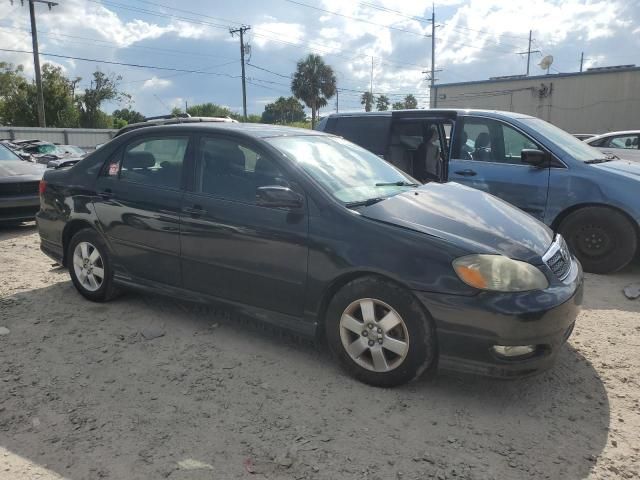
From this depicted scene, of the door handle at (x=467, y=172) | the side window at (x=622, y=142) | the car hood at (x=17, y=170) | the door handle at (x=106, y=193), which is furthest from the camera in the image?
the side window at (x=622, y=142)

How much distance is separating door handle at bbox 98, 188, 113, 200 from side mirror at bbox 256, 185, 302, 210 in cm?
173

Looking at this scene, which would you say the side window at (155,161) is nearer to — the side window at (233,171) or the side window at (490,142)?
the side window at (233,171)

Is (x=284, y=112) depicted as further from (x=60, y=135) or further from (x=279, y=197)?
(x=279, y=197)

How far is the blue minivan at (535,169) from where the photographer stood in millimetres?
5301

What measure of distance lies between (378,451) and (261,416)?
695 millimetres

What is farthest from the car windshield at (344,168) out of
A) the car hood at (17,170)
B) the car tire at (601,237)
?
the car hood at (17,170)

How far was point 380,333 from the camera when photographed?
301 cm

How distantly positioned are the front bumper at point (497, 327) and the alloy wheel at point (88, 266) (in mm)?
2975

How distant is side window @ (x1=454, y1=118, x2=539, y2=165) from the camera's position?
19.1ft

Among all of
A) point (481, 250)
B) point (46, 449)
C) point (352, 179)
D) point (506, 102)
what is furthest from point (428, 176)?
point (506, 102)

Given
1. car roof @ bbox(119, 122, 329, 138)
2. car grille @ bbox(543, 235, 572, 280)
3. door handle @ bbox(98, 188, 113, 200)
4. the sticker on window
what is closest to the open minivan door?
car roof @ bbox(119, 122, 329, 138)

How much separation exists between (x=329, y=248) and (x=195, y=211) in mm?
1172

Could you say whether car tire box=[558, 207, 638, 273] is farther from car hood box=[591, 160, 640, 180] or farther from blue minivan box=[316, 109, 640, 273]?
car hood box=[591, 160, 640, 180]

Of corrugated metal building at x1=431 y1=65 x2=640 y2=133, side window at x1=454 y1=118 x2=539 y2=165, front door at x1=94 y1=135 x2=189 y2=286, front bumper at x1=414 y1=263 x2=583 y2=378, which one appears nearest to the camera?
front bumper at x1=414 y1=263 x2=583 y2=378
